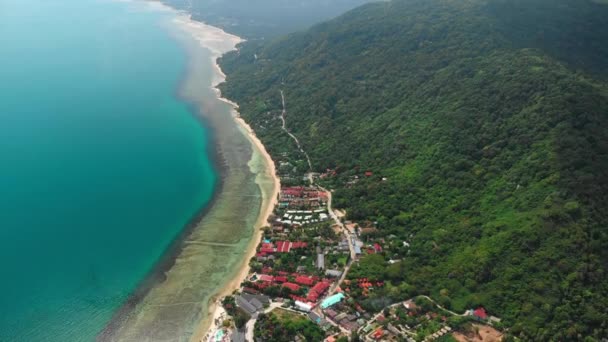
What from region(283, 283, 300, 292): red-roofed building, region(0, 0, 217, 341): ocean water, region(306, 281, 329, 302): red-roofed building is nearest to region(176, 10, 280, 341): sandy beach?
region(283, 283, 300, 292): red-roofed building

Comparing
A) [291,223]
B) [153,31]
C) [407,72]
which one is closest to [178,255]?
[291,223]

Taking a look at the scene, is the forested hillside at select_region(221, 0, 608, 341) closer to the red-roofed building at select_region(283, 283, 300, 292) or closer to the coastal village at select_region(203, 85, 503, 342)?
the coastal village at select_region(203, 85, 503, 342)

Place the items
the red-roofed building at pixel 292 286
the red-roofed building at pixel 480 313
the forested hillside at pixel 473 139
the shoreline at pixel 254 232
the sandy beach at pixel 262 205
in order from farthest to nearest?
the red-roofed building at pixel 292 286
the sandy beach at pixel 262 205
the shoreline at pixel 254 232
the forested hillside at pixel 473 139
the red-roofed building at pixel 480 313

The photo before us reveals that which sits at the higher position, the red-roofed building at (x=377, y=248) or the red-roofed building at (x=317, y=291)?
the red-roofed building at (x=377, y=248)

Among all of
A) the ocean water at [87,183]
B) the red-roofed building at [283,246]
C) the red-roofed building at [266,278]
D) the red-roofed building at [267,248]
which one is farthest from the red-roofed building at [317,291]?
the ocean water at [87,183]

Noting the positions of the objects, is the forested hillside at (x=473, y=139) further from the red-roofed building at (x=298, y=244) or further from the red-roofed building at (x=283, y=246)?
the red-roofed building at (x=283, y=246)

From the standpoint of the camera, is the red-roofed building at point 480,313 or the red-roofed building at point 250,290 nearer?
the red-roofed building at point 480,313
